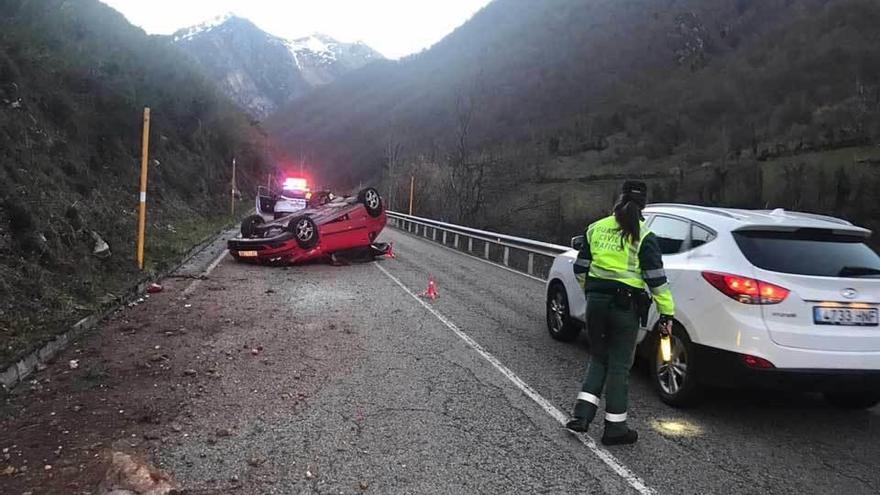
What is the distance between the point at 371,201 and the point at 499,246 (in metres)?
8.42

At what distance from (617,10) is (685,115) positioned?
94.8 ft

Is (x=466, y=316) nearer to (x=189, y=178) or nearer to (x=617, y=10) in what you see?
(x=189, y=178)

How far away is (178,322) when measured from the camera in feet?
26.3

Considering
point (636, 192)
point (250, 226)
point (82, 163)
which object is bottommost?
point (250, 226)

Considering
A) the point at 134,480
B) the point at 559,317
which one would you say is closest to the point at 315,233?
the point at 559,317

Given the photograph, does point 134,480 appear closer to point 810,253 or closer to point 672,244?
point 672,244

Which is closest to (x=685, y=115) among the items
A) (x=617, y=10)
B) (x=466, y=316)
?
(x=617, y=10)

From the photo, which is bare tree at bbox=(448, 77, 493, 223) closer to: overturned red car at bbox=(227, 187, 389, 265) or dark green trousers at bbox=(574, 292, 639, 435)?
overturned red car at bbox=(227, 187, 389, 265)

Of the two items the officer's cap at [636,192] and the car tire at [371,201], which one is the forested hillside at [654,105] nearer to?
the car tire at [371,201]

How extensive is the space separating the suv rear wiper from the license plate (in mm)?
295

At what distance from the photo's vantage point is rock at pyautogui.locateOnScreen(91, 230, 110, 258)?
34.4 ft

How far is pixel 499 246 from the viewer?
2264 centimetres

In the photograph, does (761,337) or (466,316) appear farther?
(466,316)

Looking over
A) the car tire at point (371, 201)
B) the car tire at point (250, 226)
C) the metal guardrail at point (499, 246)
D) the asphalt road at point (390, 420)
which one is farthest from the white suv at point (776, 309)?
the car tire at point (250, 226)
